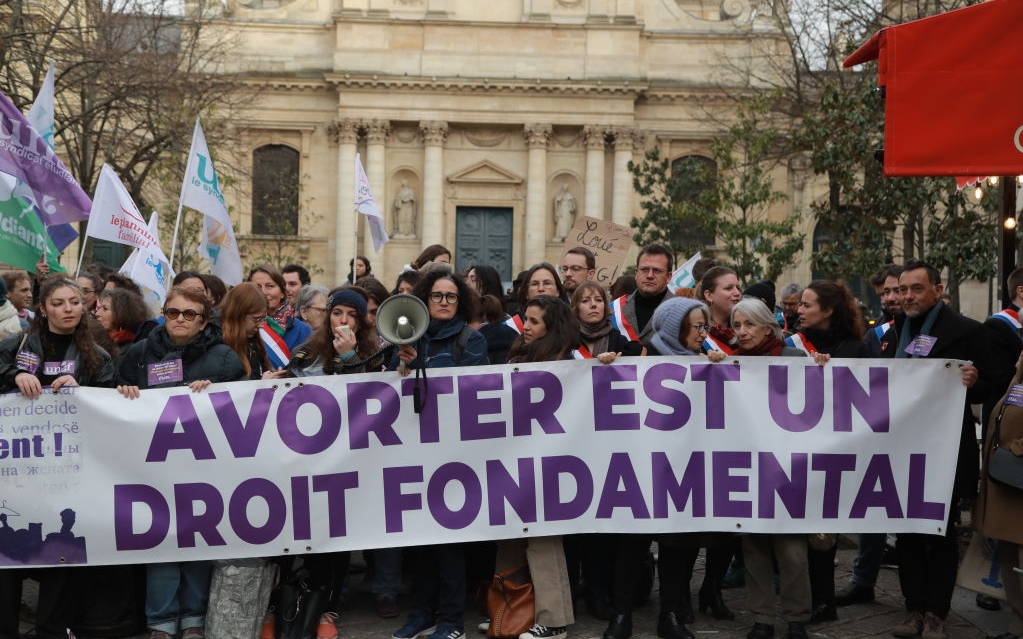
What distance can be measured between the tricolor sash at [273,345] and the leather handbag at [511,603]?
2.42 meters

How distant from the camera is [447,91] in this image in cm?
4484

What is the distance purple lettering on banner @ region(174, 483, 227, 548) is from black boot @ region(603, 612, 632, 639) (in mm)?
2417

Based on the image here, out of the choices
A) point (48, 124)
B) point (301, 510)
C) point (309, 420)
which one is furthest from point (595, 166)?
point (301, 510)

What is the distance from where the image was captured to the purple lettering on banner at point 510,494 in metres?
7.26

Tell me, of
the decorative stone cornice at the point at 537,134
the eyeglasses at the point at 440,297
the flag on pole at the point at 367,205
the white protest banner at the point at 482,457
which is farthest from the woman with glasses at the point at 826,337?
the decorative stone cornice at the point at 537,134

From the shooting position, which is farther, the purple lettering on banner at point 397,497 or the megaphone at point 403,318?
the purple lettering on banner at point 397,497

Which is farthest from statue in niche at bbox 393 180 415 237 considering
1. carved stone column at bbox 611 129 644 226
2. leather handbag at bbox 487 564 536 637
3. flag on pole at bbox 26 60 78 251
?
leather handbag at bbox 487 564 536 637

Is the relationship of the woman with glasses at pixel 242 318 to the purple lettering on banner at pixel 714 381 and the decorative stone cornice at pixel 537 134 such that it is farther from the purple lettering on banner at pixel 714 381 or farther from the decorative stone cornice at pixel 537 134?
the decorative stone cornice at pixel 537 134

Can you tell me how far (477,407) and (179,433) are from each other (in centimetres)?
182

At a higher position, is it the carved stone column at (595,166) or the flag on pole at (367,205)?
the carved stone column at (595,166)

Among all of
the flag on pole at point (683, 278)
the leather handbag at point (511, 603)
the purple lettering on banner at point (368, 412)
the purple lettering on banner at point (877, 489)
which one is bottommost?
the leather handbag at point (511, 603)

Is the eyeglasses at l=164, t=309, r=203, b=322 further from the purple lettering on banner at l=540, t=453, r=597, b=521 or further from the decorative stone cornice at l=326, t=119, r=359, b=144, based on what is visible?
the decorative stone cornice at l=326, t=119, r=359, b=144

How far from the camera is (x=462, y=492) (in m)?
7.27

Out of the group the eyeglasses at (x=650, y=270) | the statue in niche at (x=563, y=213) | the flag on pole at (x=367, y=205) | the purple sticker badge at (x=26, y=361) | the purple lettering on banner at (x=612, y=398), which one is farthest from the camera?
the statue in niche at (x=563, y=213)
